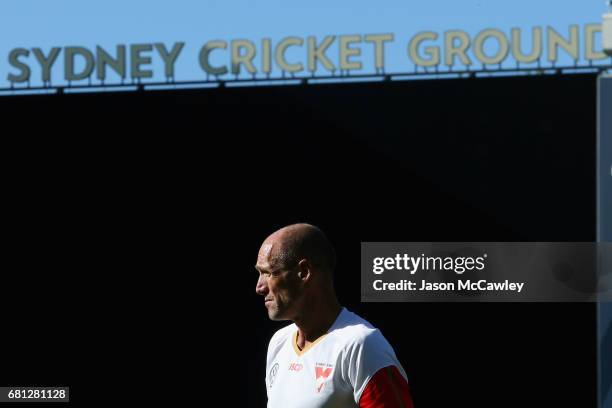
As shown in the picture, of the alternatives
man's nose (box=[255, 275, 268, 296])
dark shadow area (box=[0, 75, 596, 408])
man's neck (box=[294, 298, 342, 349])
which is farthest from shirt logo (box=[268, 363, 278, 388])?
dark shadow area (box=[0, 75, 596, 408])

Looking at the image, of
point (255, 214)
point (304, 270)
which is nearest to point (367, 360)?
point (304, 270)

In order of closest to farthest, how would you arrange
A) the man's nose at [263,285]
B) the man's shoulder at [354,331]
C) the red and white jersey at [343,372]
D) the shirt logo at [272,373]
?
the red and white jersey at [343,372] < the man's shoulder at [354,331] < the man's nose at [263,285] < the shirt logo at [272,373]

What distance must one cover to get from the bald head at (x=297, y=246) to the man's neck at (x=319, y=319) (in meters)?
0.19

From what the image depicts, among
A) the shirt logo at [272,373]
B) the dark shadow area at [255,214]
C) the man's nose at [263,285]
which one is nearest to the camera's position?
the man's nose at [263,285]

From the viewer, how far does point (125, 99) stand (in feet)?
96.7

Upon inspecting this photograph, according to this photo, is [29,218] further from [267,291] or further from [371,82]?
[267,291]

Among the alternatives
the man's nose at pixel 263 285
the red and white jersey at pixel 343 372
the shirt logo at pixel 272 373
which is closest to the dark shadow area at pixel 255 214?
the shirt logo at pixel 272 373

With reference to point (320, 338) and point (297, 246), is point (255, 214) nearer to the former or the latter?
point (320, 338)

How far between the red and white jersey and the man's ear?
23cm

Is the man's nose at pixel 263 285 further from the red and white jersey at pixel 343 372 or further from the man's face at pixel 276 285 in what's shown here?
the red and white jersey at pixel 343 372

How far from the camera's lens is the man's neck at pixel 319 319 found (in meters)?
4.12

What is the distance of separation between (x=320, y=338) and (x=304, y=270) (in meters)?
0.30

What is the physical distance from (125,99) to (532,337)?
12.5 m

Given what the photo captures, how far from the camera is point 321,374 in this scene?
13.2 ft
